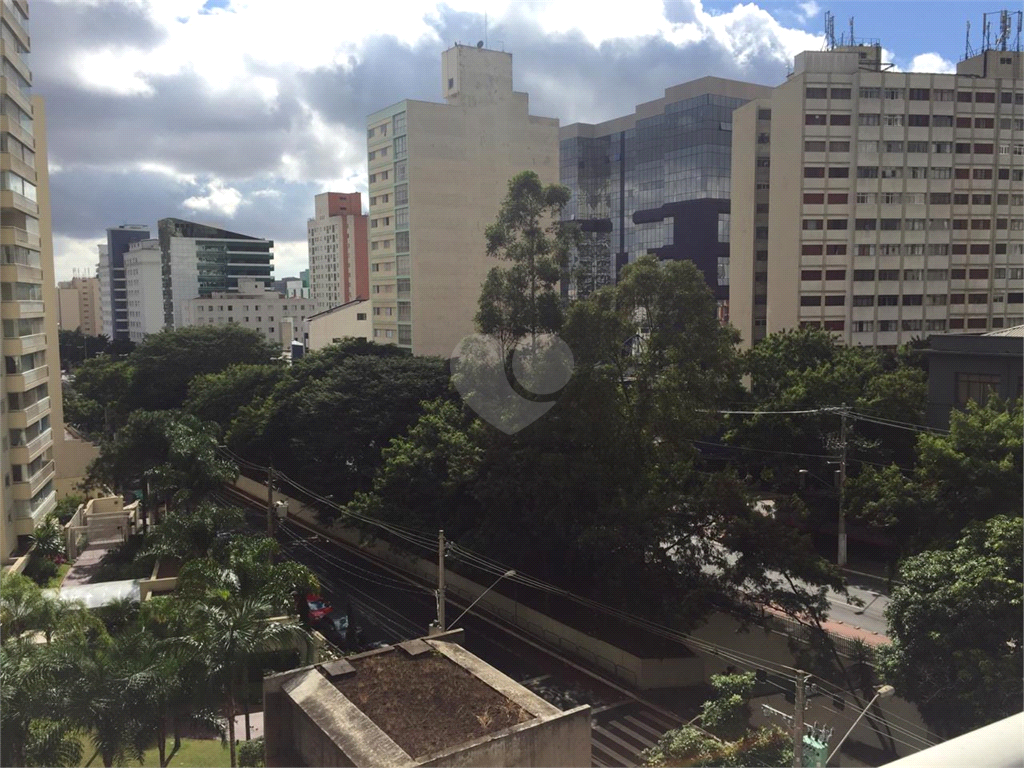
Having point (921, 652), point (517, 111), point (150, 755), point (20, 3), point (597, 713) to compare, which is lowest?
point (597, 713)

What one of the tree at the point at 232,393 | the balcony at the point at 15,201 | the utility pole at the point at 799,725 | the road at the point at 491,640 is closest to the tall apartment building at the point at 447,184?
the tree at the point at 232,393

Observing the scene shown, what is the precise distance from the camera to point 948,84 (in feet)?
84.4

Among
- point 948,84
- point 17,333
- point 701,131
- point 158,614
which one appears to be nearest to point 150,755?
point 158,614

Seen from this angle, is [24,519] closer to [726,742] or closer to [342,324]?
[726,742]

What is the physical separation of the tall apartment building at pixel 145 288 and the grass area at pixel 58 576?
133ft

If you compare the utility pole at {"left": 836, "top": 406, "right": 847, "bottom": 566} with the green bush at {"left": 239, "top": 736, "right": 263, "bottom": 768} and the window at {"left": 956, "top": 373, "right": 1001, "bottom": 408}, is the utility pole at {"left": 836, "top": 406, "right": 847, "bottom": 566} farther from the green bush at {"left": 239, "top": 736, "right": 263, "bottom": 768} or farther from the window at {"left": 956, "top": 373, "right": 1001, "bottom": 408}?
the green bush at {"left": 239, "top": 736, "right": 263, "bottom": 768}

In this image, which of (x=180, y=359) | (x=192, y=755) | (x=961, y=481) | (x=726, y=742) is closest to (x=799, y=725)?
(x=726, y=742)

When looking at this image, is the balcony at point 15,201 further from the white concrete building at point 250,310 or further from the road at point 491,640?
the white concrete building at point 250,310

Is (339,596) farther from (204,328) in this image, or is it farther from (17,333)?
(204,328)

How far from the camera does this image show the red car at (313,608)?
35.1 ft

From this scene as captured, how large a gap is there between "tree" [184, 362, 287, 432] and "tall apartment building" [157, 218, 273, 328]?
31.2 m

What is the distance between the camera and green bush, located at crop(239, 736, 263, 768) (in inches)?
250

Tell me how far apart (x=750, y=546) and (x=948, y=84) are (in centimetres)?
2236

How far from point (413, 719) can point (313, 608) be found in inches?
250
